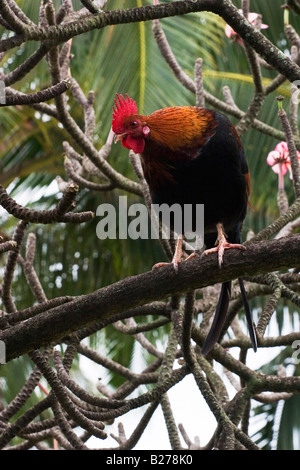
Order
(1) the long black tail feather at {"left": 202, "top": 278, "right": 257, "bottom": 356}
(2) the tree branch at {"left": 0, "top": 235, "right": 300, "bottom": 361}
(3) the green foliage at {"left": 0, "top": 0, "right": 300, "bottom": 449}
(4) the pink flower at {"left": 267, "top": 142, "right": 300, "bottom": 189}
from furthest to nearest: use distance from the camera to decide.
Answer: (3) the green foliage at {"left": 0, "top": 0, "right": 300, "bottom": 449}, (4) the pink flower at {"left": 267, "top": 142, "right": 300, "bottom": 189}, (1) the long black tail feather at {"left": 202, "top": 278, "right": 257, "bottom": 356}, (2) the tree branch at {"left": 0, "top": 235, "right": 300, "bottom": 361}

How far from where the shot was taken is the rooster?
393 centimetres

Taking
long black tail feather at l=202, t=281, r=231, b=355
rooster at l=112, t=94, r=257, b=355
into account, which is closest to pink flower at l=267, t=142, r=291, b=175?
rooster at l=112, t=94, r=257, b=355

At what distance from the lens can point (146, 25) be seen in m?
6.86

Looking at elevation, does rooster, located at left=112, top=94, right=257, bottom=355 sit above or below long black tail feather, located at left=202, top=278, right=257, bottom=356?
above

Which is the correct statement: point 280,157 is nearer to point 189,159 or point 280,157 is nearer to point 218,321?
point 189,159

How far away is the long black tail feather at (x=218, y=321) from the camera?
3904mm

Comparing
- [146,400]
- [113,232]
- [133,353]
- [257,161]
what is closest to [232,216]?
A: [146,400]

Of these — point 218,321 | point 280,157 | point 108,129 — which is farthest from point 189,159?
point 108,129

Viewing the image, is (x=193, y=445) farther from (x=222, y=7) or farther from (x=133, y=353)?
(x=133, y=353)

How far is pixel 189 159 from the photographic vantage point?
394cm

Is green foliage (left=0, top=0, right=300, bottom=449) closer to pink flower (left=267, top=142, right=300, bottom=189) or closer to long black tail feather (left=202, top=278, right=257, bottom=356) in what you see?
pink flower (left=267, top=142, right=300, bottom=189)

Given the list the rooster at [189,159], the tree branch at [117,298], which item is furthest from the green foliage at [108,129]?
the tree branch at [117,298]

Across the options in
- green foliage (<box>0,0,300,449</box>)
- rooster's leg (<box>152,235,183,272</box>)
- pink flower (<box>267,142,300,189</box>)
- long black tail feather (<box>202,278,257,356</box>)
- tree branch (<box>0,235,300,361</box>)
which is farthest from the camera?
green foliage (<box>0,0,300,449</box>)

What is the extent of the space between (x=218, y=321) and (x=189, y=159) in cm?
82
